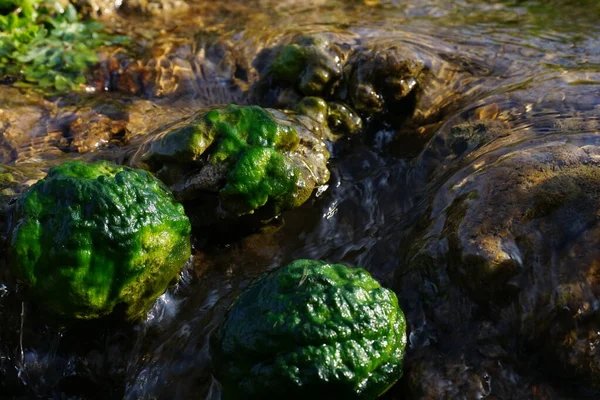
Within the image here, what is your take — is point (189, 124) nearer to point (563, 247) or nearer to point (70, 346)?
point (70, 346)

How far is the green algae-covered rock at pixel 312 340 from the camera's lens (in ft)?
9.22

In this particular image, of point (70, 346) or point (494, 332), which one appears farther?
point (70, 346)

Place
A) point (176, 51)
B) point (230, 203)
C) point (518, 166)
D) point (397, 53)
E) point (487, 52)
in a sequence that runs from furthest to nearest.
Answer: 1. point (176, 51)
2. point (487, 52)
3. point (397, 53)
4. point (230, 203)
5. point (518, 166)

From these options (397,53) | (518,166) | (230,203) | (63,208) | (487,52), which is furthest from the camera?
(487,52)

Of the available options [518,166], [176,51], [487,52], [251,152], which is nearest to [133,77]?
[176,51]

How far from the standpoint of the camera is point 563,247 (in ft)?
10.1

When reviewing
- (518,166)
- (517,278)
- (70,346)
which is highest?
(518,166)

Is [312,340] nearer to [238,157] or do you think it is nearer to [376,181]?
[238,157]

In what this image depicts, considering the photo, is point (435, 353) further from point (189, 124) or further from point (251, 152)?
point (189, 124)

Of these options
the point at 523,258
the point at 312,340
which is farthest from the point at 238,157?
the point at 523,258

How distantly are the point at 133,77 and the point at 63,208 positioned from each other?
3069 millimetres

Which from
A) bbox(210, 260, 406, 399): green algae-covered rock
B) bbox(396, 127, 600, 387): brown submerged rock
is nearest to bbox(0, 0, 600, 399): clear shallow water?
bbox(396, 127, 600, 387): brown submerged rock

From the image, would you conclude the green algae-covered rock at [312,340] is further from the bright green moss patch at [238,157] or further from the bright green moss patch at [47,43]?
the bright green moss patch at [47,43]

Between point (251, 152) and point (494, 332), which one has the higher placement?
point (251, 152)
